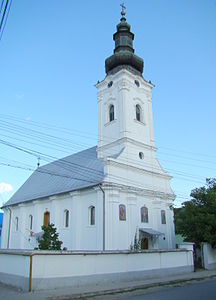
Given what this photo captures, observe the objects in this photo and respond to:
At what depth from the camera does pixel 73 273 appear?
42.5 feet

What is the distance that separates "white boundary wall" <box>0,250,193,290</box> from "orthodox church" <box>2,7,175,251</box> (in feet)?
16.3

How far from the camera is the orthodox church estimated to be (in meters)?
22.2

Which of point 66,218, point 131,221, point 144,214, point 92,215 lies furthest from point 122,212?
point 66,218

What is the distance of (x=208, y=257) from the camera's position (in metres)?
21.4

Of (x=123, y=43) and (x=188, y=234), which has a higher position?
(x=123, y=43)

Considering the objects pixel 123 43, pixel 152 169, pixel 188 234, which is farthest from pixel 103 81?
pixel 188 234

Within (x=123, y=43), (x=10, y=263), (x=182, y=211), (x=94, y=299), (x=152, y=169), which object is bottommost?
(x=94, y=299)

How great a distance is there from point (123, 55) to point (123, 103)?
545 cm

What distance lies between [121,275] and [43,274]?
460 centimetres

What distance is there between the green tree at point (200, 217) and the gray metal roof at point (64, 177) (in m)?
6.84

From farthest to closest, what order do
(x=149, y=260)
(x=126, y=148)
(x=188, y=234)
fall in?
(x=126, y=148)
(x=188, y=234)
(x=149, y=260)

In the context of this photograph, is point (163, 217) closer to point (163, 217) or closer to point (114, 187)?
→ point (163, 217)

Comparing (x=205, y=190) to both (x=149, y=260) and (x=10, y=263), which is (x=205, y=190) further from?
(x=10, y=263)

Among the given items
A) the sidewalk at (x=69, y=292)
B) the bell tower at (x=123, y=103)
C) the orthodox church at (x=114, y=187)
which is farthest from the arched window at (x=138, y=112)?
the sidewalk at (x=69, y=292)
